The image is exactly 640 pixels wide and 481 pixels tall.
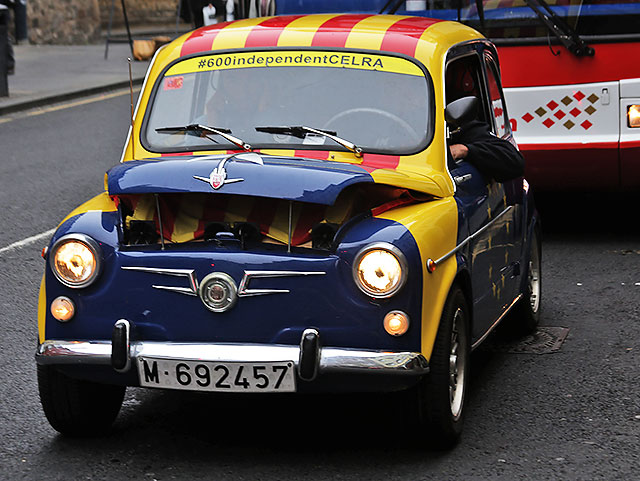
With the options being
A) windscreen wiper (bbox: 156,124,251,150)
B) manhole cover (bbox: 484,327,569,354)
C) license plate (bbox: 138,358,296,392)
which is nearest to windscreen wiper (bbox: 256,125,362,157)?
windscreen wiper (bbox: 156,124,251,150)

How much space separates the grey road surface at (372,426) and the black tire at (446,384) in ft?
0.29

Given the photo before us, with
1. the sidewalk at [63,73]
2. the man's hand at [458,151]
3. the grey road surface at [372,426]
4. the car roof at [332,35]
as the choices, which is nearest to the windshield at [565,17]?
the grey road surface at [372,426]

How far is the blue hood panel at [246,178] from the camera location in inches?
185

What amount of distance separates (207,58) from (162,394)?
1515 millimetres

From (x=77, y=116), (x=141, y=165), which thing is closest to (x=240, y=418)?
(x=141, y=165)

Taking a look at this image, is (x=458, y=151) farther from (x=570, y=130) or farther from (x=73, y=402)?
(x=570, y=130)

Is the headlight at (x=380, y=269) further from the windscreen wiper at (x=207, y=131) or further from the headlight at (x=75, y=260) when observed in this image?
the windscreen wiper at (x=207, y=131)

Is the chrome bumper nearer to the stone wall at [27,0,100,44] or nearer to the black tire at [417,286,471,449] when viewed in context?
the black tire at [417,286,471,449]

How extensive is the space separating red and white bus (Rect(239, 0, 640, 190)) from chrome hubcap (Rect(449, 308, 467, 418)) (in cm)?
433

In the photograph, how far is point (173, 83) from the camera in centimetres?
602

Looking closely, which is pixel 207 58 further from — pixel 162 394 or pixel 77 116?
pixel 77 116

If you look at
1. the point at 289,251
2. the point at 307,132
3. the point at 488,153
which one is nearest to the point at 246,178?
the point at 289,251

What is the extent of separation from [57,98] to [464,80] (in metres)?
14.3

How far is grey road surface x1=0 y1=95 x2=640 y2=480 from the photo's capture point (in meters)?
4.82
